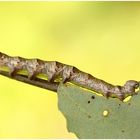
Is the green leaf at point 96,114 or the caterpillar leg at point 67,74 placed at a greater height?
the caterpillar leg at point 67,74

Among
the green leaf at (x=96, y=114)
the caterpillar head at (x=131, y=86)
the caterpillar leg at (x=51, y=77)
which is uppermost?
the caterpillar leg at (x=51, y=77)

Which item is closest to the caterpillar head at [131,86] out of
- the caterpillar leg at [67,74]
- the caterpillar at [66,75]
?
the caterpillar at [66,75]

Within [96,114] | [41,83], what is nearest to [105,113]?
[96,114]

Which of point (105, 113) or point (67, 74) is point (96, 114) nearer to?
point (105, 113)

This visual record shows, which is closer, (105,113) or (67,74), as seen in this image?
(105,113)

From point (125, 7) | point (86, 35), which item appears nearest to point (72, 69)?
point (86, 35)

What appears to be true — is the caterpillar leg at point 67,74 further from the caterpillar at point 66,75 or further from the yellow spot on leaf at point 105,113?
the yellow spot on leaf at point 105,113

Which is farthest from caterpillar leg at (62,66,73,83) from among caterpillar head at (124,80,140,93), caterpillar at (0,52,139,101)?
caterpillar head at (124,80,140,93)

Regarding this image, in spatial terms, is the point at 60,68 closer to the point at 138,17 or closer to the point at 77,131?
the point at 77,131
